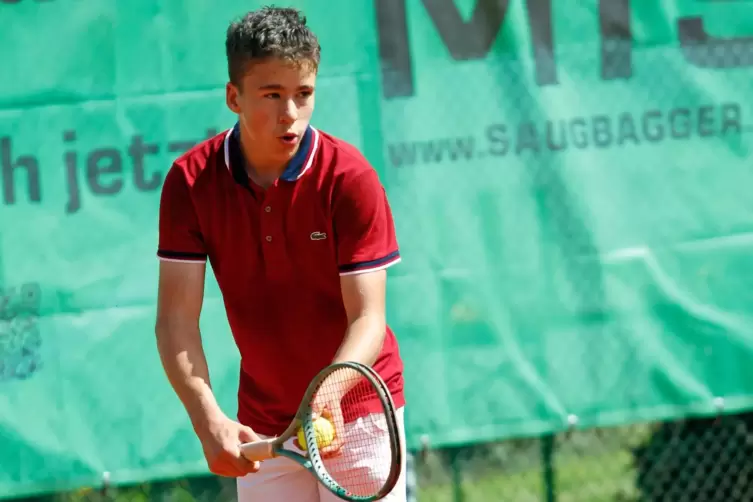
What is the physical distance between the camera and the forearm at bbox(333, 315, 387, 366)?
2623mm

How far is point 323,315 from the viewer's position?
2859 millimetres

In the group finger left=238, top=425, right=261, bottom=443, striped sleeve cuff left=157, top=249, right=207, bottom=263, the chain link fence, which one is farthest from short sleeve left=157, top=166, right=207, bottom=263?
the chain link fence

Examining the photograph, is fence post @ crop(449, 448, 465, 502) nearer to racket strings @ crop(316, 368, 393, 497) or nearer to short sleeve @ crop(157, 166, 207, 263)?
racket strings @ crop(316, 368, 393, 497)

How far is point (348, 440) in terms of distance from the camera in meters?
2.84

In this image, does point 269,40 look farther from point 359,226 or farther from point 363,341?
point 363,341

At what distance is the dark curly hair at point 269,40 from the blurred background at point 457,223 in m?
1.27

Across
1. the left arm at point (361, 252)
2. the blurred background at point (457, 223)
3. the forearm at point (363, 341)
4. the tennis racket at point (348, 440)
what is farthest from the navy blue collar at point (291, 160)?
the blurred background at point (457, 223)

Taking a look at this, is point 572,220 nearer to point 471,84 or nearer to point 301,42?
point 471,84

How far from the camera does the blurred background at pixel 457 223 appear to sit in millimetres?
3912

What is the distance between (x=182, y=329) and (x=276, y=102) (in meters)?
0.58

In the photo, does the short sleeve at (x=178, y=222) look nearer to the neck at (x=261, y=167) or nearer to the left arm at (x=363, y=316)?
the neck at (x=261, y=167)

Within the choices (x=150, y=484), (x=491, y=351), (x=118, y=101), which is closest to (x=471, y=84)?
(x=491, y=351)

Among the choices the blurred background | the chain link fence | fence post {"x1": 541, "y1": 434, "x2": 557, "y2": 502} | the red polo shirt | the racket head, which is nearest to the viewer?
the racket head

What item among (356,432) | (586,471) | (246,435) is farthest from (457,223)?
(246,435)
